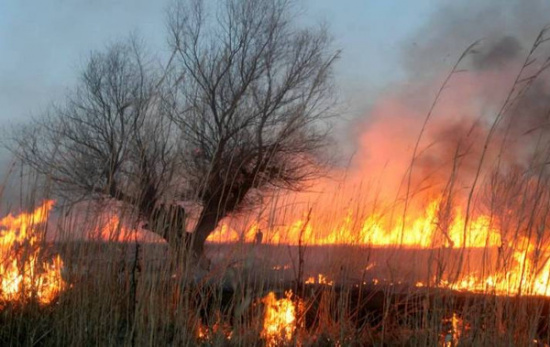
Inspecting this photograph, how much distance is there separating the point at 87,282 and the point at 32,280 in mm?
351

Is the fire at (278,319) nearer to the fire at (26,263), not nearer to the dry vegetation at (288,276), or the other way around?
the dry vegetation at (288,276)

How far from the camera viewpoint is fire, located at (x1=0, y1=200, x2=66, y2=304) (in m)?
3.13

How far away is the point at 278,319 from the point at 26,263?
4.57 feet

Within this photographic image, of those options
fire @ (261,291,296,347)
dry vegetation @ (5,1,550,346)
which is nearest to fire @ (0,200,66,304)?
dry vegetation @ (5,1,550,346)

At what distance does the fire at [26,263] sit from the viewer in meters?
3.13

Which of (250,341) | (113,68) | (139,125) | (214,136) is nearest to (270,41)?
(214,136)

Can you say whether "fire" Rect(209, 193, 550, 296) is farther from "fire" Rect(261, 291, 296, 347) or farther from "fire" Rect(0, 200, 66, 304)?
"fire" Rect(0, 200, 66, 304)

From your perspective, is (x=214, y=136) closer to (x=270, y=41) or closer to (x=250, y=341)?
(x=270, y=41)

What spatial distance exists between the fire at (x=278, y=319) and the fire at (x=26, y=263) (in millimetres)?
1066

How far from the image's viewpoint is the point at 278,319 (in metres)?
2.92

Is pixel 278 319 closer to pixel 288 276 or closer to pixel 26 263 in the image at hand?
pixel 288 276

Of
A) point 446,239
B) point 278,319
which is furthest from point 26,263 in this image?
point 446,239

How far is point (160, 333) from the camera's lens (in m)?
2.72

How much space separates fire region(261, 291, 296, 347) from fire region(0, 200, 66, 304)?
107 centimetres
